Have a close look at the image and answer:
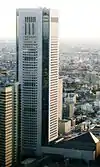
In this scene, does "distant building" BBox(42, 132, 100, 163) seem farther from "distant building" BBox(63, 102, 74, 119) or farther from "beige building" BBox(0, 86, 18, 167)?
"distant building" BBox(63, 102, 74, 119)

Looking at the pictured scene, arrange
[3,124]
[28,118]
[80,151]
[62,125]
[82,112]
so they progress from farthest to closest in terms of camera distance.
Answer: [82,112], [62,125], [28,118], [80,151], [3,124]

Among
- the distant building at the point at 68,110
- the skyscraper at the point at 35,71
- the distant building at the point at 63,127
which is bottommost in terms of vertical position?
the distant building at the point at 63,127

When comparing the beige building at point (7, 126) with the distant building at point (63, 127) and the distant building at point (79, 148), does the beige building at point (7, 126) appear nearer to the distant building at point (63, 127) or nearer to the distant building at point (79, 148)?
the distant building at point (79, 148)

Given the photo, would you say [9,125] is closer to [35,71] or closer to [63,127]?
[35,71]

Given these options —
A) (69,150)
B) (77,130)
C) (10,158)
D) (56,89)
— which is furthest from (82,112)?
(10,158)

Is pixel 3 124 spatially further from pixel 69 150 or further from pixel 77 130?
pixel 77 130

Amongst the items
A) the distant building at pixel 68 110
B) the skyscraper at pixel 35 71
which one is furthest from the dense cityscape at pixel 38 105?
the distant building at pixel 68 110

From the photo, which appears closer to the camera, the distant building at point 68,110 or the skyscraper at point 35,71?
the skyscraper at point 35,71
